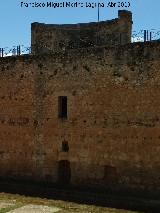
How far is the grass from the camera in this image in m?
15.5

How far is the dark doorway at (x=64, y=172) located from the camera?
19.7m

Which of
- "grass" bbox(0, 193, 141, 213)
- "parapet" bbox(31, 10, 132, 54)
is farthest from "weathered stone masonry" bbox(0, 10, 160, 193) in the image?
"parapet" bbox(31, 10, 132, 54)

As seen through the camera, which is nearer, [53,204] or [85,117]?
[53,204]

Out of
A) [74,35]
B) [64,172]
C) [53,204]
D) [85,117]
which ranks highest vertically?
[74,35]

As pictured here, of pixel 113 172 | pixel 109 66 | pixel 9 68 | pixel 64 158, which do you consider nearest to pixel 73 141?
pixel 64 158

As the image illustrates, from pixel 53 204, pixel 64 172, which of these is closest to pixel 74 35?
pixel 64 172

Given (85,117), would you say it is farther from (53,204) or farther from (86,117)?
(53,204)

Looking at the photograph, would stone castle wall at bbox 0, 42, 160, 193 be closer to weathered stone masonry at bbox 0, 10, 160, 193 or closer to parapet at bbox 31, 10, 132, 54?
weathered stone masonry at bbox 0, 10, 160, 193

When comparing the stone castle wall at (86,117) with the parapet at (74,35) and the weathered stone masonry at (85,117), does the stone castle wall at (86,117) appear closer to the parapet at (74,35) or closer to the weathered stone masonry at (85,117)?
the weathered stone masonry at (85,117)

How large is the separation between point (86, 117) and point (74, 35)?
722 cm

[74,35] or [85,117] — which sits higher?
[74,35]

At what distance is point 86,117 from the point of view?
18.8 metres

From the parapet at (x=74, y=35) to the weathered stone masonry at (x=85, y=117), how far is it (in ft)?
9.26

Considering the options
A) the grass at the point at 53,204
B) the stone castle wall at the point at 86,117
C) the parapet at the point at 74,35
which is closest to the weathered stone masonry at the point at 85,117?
the stone castle wall at the point at 86,117
